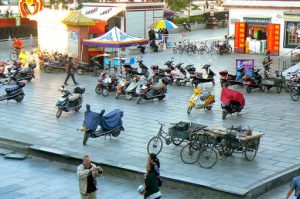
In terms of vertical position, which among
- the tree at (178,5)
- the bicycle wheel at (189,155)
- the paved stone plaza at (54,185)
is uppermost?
the tree at (178,5)

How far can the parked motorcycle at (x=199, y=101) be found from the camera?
2077 centimetres

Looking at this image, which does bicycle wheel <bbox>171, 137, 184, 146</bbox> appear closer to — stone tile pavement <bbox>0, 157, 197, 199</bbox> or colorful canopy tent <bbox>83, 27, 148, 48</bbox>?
stone tile pavement <bbox>0, 157, 197, 199</bbox>

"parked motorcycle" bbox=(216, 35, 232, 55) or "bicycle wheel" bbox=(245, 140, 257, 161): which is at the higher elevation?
"parked motorcycle" bbox=(216, 35, 232, 55)

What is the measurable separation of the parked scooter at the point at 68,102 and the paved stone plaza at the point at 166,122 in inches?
11.8

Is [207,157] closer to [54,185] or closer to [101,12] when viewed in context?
[54,185]

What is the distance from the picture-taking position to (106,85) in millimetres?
24250

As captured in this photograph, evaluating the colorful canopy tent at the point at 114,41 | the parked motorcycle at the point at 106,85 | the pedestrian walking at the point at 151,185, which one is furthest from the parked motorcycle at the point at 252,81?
the pedestrian walking at the point at 151,185

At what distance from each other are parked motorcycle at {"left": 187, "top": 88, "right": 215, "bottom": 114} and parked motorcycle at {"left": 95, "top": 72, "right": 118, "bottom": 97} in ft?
15.1

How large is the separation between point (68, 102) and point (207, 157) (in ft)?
24.9

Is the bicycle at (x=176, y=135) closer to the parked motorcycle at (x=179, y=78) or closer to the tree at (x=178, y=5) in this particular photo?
the parked motorcycle at (x=179, y=78)

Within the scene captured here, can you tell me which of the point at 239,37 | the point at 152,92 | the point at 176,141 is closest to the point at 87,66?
the point at 152,92

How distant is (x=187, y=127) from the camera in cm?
1561

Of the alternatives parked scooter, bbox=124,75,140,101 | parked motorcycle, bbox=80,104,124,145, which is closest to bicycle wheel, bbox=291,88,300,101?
parked scooter, bbox=124,75,140,101

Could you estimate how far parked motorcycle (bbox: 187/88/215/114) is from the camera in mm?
20766
